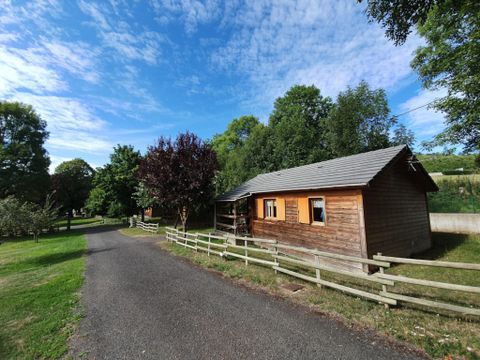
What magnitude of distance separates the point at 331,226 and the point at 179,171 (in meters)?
10.5

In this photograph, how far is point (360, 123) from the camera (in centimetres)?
2989

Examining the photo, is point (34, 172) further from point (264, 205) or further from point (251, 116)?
point (251, 116)

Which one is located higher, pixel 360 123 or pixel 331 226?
pixel 360 123

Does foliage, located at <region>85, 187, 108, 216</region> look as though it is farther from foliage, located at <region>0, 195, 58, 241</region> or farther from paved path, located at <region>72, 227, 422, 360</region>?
paved path, located at <region>72, 227, 422, 360</region>

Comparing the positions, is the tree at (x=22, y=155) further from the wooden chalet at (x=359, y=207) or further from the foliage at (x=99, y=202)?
the wooden chalet at (x=359, y=207)

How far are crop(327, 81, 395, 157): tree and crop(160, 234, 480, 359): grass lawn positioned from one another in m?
21.1

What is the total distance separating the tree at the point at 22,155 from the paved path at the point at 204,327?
29087 mm

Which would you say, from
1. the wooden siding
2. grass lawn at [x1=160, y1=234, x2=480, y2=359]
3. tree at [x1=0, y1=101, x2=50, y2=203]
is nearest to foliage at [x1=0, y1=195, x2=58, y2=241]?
grass lawn at [x1=160, y1=234, x2=480, y2=359]

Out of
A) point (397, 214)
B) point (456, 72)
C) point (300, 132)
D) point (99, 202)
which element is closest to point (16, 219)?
point (99, 202)

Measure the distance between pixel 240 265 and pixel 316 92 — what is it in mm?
38950

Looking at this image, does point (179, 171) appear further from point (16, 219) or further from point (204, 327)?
point (204, 327)

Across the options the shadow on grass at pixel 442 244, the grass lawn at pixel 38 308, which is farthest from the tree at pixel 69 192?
the shadow on grass at pixel 442 244

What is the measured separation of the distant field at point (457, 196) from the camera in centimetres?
1634

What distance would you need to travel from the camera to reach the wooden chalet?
8914 mm
